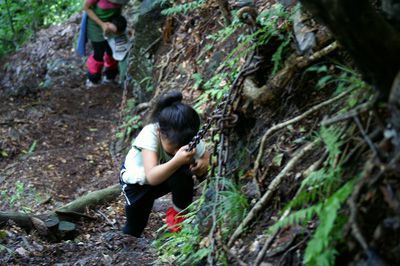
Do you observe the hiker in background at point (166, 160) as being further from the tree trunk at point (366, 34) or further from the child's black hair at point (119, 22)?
the child's black hair at point (119, 22)

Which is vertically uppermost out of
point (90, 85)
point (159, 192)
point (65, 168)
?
point (159, 192)

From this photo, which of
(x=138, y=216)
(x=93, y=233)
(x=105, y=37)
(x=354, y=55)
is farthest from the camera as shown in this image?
(x=105, y=37)

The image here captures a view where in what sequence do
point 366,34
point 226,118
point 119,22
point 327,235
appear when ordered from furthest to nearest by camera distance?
point 119,22
point 226,118
point 327,235
point 366,34

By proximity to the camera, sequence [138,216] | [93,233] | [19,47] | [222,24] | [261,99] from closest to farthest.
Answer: [261,99], [138,216], [93,233], [222,24], [19,47]

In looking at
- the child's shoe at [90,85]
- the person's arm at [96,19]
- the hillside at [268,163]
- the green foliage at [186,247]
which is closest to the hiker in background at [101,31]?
the person's arm at [96,19]

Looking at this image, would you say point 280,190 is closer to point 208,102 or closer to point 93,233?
point 93,233

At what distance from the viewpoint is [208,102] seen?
6324 millimetres

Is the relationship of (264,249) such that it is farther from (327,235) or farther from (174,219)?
(174,219)

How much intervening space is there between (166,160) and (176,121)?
438 millimetres

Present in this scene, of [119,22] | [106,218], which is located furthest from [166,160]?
[119,22]

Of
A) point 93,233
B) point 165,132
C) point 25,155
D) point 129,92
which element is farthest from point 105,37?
point 165,132

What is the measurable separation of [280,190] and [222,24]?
14.3 feet

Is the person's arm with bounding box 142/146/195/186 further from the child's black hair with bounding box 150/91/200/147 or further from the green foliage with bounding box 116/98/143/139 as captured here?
the green foliage with bounding box 116/98/143/139

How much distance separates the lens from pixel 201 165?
439 centimetres
